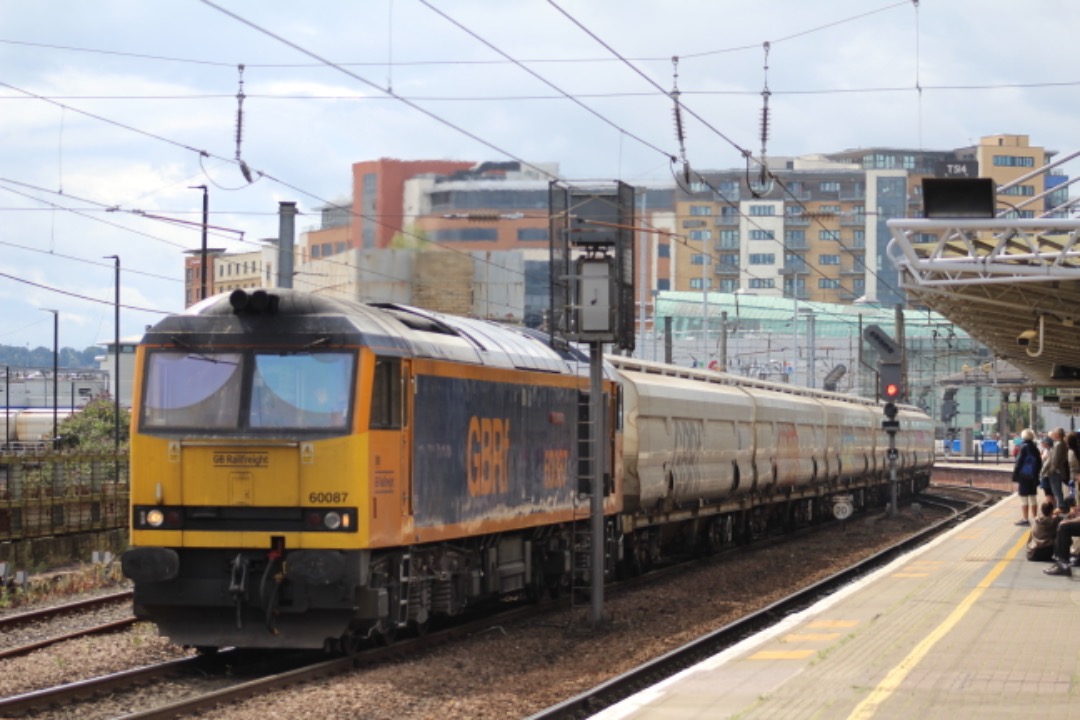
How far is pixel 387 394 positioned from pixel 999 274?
7.86m

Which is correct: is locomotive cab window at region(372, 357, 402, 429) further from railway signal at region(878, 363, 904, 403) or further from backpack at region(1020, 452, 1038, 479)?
railway signal at region(878, 363, 904, 403)

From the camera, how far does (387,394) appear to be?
13.9 m

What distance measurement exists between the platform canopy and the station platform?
337cm

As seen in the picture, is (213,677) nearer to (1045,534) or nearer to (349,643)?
(349,643)

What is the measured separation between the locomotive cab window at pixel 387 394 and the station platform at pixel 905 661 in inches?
134

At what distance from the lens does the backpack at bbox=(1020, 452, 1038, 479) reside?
27375 millimetres

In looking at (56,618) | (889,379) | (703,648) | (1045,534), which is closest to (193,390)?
(56,618)

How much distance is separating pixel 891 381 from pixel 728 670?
25.8 m

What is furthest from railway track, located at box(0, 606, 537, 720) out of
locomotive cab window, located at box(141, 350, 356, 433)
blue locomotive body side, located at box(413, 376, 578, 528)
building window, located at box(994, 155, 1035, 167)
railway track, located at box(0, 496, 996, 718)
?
building window, located at box(994, 155, 1035, 167)

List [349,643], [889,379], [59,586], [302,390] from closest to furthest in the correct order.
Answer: [302,390], [349,643], [59,586], [889,379]

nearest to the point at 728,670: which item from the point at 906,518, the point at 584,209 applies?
the point at 584,209

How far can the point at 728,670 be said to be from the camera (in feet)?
39.4

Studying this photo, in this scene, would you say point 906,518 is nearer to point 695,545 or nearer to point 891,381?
point 891,381

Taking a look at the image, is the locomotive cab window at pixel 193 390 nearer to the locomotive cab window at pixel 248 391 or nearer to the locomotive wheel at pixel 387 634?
the locomotive cab window at pixel 248 391
